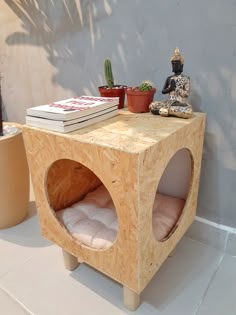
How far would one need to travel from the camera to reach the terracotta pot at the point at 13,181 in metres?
1.15

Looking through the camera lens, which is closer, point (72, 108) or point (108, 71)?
point (72, 108)

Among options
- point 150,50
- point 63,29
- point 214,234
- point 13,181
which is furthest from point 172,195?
point 63,29

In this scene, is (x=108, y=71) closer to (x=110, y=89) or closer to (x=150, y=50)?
(x=110, y=89)

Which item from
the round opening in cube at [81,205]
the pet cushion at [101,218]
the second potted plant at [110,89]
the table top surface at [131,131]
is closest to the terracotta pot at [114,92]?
the second potted plant at [110,89]

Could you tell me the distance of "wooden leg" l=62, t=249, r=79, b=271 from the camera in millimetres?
994

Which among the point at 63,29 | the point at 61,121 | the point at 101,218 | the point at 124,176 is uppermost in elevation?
the point at 63,29

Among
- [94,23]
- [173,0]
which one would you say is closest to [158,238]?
[173,0]

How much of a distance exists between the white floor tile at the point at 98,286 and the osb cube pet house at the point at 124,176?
6 centimetres

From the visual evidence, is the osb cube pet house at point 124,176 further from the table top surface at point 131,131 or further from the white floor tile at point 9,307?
the white floor tile at point 9,307

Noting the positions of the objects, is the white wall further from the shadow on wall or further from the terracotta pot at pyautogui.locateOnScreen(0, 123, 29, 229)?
the terracotta pot at pyautogui.locateOnScreen(0, 123, 29, 229)

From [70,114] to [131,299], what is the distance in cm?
60

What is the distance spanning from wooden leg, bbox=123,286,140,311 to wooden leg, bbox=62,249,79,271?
0.25 meters

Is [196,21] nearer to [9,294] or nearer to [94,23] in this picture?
[94,23]

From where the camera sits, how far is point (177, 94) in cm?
86
